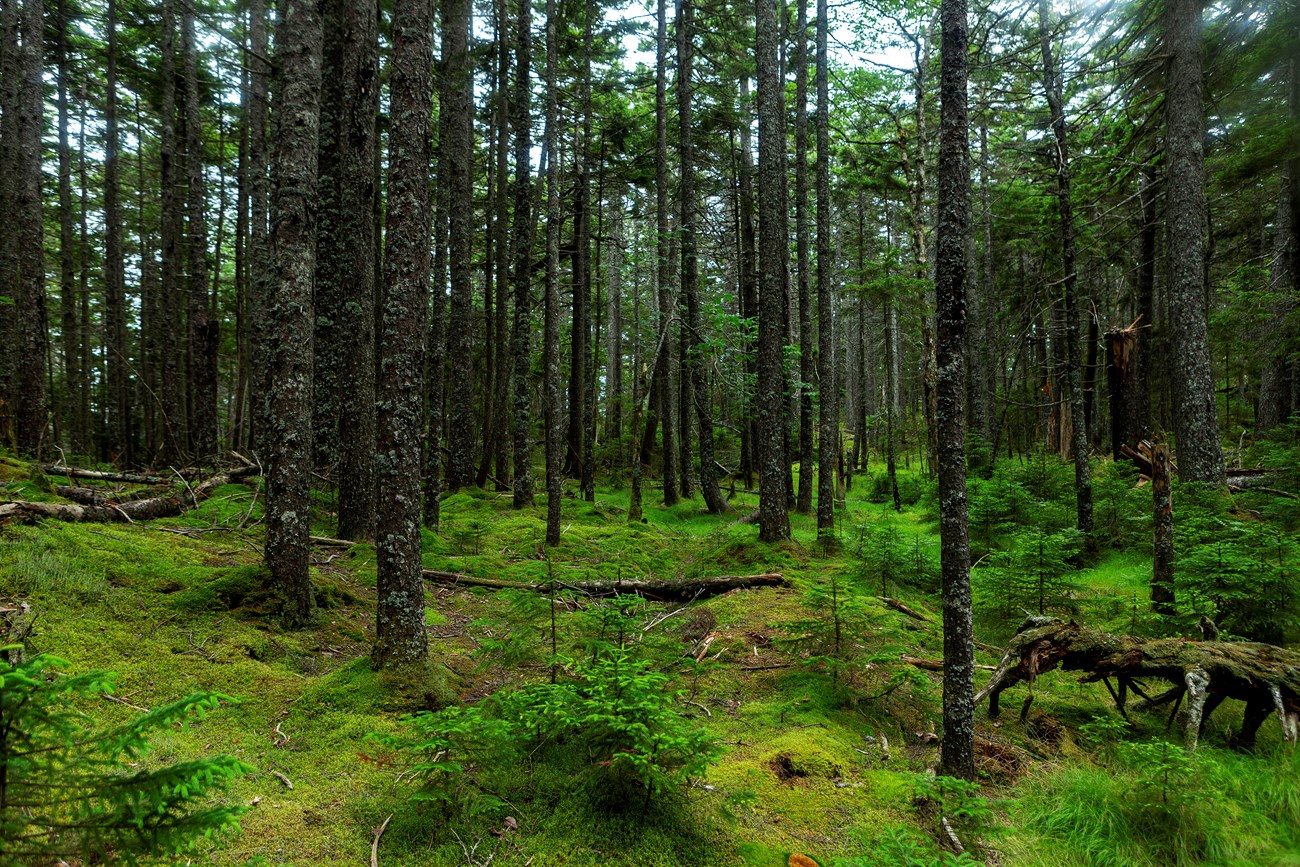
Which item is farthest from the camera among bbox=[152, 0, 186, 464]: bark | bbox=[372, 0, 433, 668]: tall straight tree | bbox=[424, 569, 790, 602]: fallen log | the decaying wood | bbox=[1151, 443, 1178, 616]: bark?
bbox=[152, 0, 186, 464]: bark

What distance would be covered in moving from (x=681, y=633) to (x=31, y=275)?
42.0 ft

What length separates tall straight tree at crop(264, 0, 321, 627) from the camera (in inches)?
236

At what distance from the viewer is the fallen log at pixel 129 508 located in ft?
20.7

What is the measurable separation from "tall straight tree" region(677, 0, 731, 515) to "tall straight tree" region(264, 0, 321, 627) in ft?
32.5

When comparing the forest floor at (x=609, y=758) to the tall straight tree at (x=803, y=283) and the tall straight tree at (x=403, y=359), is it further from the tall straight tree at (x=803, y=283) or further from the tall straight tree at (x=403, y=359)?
the tall straight tree at (x=803, y=283)

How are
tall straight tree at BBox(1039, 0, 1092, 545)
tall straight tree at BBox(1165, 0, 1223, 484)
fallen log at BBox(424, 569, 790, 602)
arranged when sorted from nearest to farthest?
fallen log at BBox(424, 569, 790, 602)
tall straight tree at BBox(1165, 0, 1223, 484)
tall straight tree at BBox(1039, 0, 1092, 545)

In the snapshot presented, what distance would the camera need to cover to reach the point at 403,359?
205 inches

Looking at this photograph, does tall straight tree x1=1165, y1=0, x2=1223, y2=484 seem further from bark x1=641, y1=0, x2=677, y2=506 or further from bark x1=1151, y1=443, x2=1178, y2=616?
bark x1=641, y1=0, x2=677, y2=506

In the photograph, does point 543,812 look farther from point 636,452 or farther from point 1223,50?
point 1223,50

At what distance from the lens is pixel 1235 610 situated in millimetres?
6430

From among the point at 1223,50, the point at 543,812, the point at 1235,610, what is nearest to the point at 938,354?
the point at 543,812

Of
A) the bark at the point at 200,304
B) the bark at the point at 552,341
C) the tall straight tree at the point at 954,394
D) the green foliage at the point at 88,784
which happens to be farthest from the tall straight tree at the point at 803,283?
the green foliage at the point at 88,784

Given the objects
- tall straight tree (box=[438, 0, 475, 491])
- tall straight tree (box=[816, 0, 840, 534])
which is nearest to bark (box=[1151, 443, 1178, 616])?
tall straight tree (box=[816, 0, 840, 534])

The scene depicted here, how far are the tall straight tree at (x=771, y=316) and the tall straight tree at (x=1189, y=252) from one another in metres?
6.65
